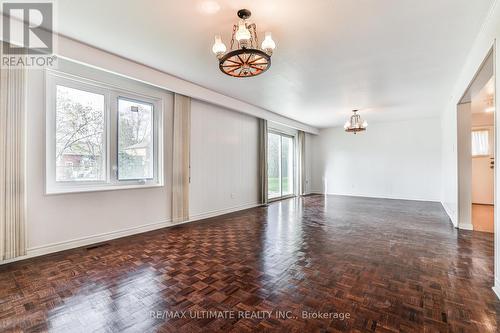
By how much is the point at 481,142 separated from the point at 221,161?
805 centimetres

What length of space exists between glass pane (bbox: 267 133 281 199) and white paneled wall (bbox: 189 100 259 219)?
105cm

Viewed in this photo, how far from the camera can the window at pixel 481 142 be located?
7.07 metres

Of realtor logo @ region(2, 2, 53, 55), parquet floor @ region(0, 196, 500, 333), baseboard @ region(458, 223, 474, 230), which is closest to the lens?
parquet floor @ region(0, 196, 500, 333)

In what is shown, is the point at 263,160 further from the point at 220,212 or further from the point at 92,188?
the point at 92,188

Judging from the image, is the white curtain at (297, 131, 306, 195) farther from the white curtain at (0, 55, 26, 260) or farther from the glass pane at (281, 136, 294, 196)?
the white curtain at (0, 55, 26, 260)

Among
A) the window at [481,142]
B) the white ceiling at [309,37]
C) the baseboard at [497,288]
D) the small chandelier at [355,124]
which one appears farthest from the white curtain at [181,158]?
the window at [481,142]

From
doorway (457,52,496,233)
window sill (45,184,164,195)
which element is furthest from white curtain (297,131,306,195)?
window sill (45,184,164,195)

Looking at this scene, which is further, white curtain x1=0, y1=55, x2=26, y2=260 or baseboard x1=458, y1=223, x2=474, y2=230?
baseboard x1=458, y1=223, x2=474, y2=230

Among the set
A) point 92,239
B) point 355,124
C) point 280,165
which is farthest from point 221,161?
point 355,124

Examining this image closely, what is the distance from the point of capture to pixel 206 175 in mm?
5406

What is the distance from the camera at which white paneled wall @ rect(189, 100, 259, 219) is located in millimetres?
5184

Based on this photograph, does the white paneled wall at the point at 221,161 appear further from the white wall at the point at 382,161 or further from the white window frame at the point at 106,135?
the white wall at the point at 382,161

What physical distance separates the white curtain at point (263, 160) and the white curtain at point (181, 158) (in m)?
2.78

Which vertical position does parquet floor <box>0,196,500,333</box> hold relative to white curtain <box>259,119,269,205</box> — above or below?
below
